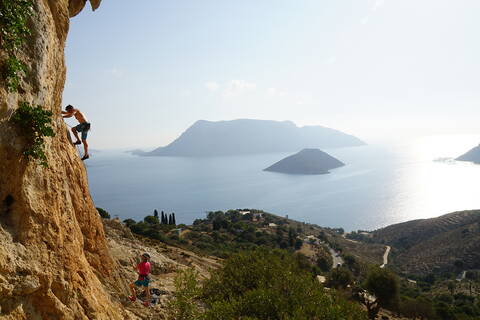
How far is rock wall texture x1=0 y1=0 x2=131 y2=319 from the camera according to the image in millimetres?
5996

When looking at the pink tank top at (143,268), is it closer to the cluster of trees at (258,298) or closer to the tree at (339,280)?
the cluster of trees at (258,298)

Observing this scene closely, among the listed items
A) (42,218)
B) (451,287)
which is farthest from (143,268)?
(451,287)

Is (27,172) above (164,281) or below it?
above

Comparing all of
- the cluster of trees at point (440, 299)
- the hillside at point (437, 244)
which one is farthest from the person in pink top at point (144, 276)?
the hillside at point (437, 244)

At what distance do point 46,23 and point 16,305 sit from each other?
7050mm

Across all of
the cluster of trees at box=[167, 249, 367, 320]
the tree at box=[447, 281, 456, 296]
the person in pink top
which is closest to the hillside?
the tree at box=[447, 281, 456, 296]

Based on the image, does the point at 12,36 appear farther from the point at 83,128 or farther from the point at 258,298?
the point at 258,298

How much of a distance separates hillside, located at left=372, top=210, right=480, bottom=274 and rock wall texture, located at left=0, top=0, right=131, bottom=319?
88.5m

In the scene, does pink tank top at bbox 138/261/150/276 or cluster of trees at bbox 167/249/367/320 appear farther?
pink tank top at bbox 138/261/150/276

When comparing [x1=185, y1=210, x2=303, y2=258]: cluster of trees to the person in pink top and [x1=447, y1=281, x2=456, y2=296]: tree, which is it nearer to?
[x1=447, y1=281, x2=456, y2=296]: tree

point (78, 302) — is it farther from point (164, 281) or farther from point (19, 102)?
point (164, 281)

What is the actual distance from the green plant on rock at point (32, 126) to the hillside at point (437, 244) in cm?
9044

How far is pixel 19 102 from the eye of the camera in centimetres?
659

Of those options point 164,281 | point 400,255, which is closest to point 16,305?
point 164,281
